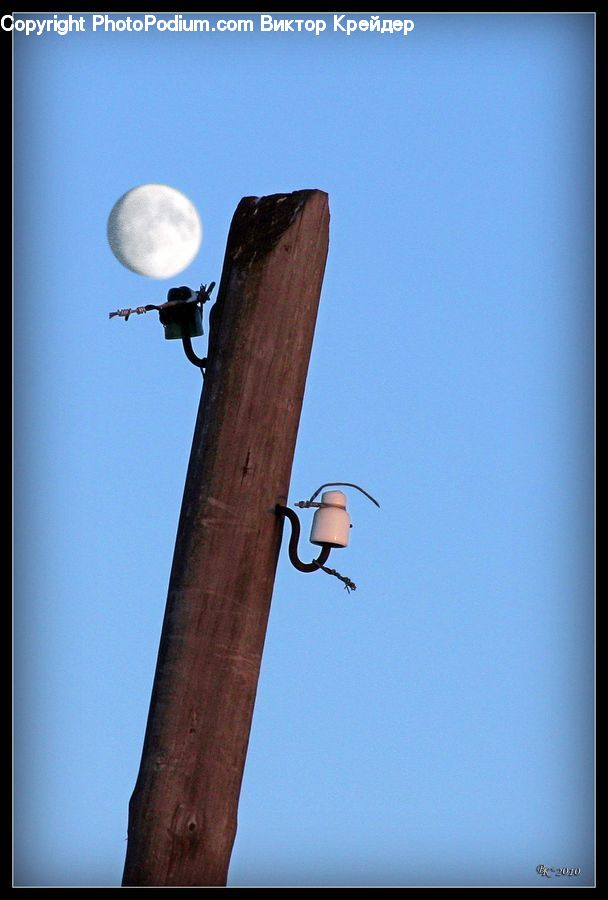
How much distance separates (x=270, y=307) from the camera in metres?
4.59

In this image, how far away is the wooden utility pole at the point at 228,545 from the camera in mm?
4199

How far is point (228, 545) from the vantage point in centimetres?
440

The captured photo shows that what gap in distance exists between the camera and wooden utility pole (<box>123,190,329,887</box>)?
4199mm

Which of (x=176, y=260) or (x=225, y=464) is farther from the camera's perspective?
(x=176, y=260)

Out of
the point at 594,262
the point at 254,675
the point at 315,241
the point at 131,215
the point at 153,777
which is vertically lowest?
the point at 153,777

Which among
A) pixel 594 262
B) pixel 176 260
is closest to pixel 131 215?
pixel 176 260

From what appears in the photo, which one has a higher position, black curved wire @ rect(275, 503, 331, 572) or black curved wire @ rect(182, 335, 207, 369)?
black curved wire @ rect(182, 335, 207, 369)

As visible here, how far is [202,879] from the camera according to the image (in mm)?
4195

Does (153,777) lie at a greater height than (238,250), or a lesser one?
lesser

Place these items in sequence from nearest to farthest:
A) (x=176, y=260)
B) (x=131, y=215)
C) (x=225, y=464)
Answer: (x=225, y=464) < (x=131, y=215) < (x=176, y=260)

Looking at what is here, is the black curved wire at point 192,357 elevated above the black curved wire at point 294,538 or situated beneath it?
elevated above
